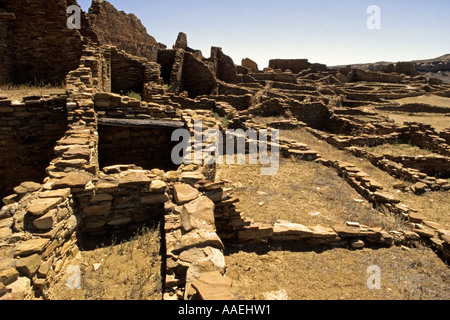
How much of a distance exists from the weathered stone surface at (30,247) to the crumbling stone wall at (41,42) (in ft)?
30.2

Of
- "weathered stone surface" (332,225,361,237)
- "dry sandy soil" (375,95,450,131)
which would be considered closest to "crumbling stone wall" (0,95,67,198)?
"weathered stone surface" (332,225,361,237)

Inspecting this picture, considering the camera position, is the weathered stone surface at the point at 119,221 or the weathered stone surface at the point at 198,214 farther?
the weathered stone surface at the point at 119,221

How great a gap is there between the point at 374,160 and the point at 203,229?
8545mm

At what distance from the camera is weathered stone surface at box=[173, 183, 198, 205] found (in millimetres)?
4289

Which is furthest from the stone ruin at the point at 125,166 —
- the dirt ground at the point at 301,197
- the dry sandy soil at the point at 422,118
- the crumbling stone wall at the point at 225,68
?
the crumbling stone wall at the point at 225,68

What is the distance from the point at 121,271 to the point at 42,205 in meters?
1.30

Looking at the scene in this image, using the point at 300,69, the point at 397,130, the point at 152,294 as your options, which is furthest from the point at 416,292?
the point at 300,69

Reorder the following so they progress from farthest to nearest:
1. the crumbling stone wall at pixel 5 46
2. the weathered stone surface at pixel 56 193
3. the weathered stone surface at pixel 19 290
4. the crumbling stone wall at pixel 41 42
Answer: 1. the crumbling stone wall at pixel 41 42
2. the crumbling stone wall at pixel 5 46
3. the weathered stone surface at pixel 56 193
4. the weathered stone surface at pixel 19 290

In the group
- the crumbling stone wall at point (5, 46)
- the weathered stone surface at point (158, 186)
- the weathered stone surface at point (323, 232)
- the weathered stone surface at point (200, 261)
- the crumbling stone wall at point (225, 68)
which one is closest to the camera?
the weathered stone surface at point (200, 261)

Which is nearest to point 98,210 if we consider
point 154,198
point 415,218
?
point 154,198

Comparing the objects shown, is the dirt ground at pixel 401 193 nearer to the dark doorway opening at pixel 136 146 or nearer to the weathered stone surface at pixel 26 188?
the dark doorway opening at pixel 136 146

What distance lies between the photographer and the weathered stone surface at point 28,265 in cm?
277

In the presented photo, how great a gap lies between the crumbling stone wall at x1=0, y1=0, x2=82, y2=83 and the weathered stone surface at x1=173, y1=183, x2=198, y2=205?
8799 mm

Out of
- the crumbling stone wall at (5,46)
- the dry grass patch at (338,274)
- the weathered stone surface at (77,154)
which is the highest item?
the crumbling stone wall at (5,46)
